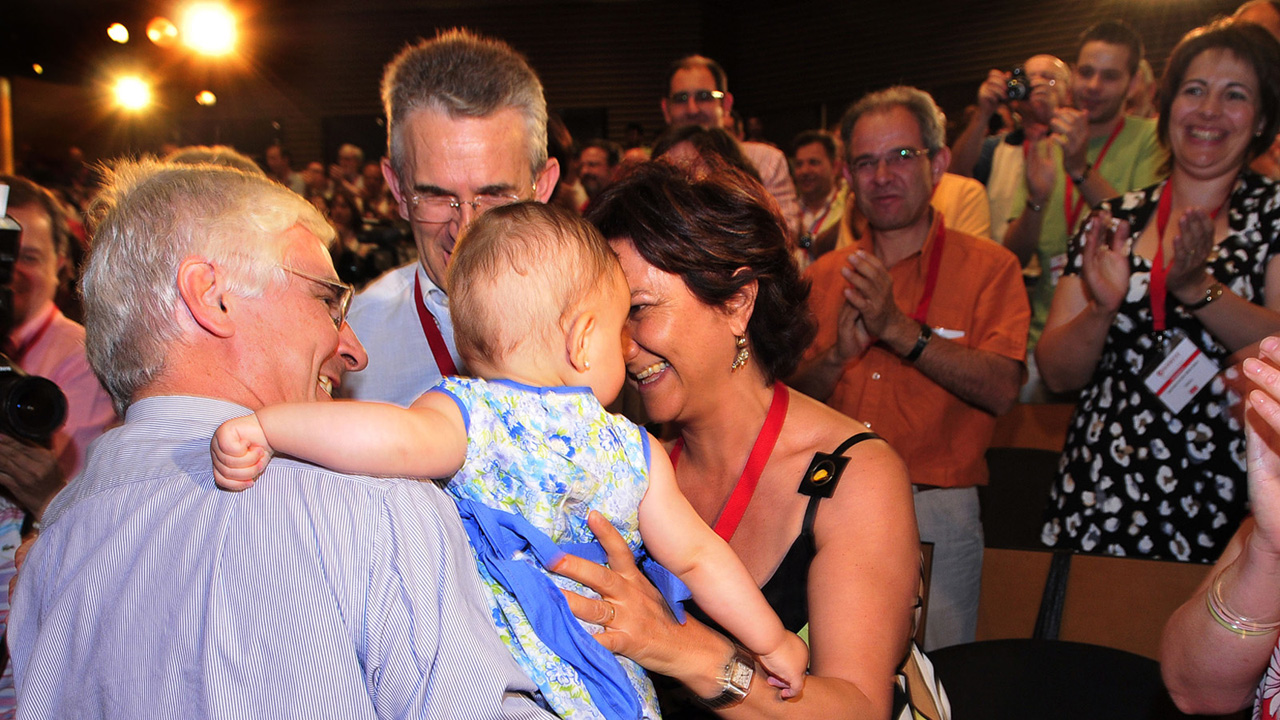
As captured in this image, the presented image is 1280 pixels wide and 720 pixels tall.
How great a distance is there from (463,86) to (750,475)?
1063 millimetres

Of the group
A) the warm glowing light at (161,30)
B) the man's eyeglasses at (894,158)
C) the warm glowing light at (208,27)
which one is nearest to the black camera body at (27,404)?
the man's eyeglasses at (894,158)

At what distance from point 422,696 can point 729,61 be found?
42.5ft

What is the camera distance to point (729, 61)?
13.0 m

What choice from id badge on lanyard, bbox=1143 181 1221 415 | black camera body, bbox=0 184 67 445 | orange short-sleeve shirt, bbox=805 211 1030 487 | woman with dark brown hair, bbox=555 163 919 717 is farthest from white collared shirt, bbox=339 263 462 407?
id badge on lanyard, bbox=1143 181 1221 415

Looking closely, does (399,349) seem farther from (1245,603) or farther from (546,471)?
(1245,603)

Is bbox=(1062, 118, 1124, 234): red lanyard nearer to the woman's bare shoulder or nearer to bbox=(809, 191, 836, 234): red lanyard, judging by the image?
bbox=(809, 191, 836, 234): red lanyard

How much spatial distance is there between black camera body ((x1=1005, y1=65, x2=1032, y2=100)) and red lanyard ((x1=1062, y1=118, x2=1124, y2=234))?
513 millimetres

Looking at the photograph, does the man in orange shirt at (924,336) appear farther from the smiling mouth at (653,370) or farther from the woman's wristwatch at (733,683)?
the woman's wristwatch at (733,683)

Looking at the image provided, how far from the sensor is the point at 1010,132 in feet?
15.9

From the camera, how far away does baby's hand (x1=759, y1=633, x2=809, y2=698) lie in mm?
1398

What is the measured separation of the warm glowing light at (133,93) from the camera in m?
14.4

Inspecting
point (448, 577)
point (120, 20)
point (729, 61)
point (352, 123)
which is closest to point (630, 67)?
point (729, 61)

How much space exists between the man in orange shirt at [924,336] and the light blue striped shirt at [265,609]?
2.02 meters

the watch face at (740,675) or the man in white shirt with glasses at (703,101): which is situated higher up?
the man in white shirt with glasses at (703,101)
